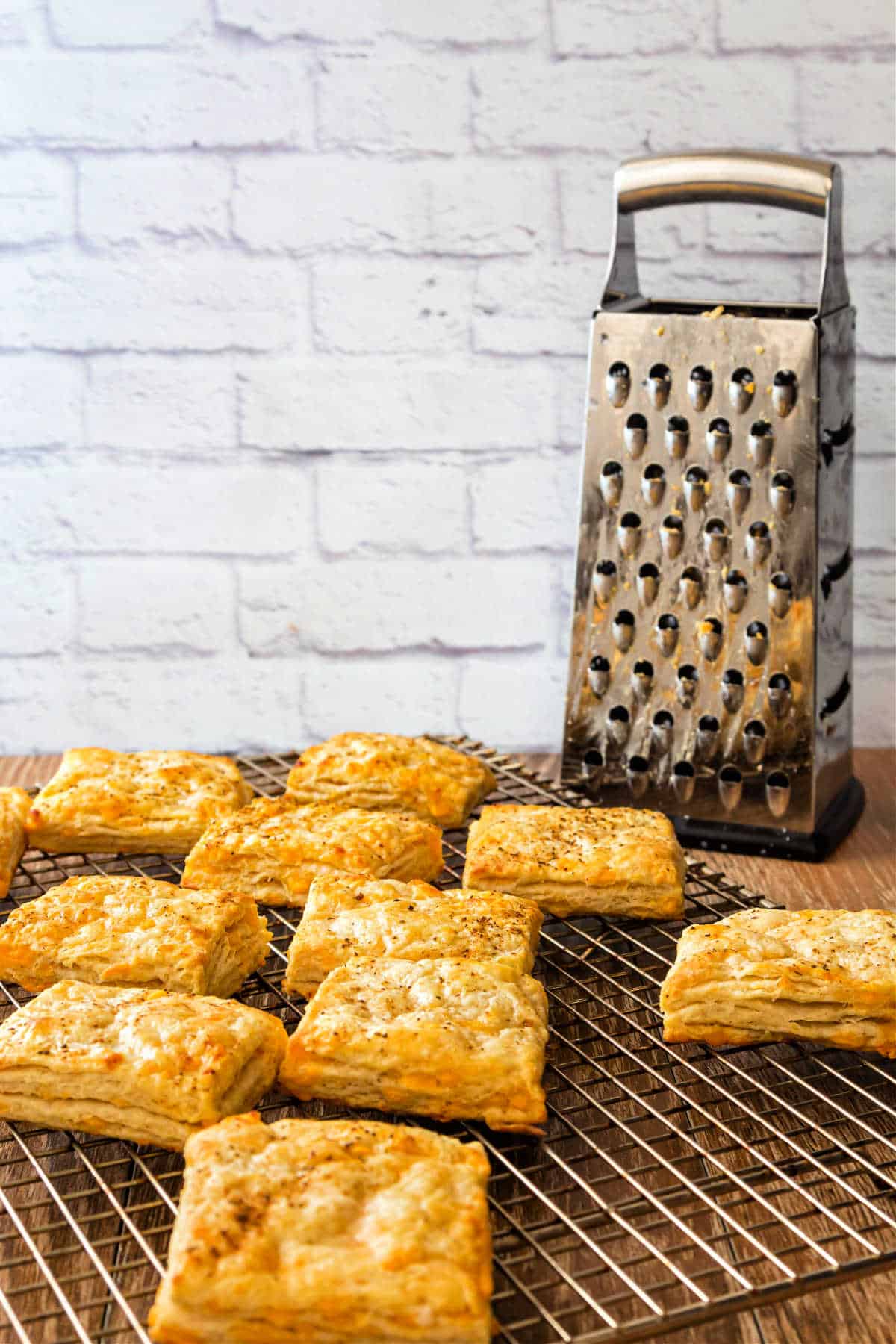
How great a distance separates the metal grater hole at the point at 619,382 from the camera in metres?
2.58

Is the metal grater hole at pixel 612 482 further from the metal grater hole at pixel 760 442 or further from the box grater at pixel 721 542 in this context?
the metal grater hole at pixel 760 442

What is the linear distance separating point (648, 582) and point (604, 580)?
0.27 ft

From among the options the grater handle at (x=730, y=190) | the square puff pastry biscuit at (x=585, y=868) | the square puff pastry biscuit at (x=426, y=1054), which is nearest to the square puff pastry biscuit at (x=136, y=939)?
the square puff pastry biscuit at (x=426, y=1054)

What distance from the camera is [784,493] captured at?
8.09 ft

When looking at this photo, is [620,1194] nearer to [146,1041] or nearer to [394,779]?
[146,1041]

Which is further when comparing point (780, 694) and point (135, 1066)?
point (780, 694)

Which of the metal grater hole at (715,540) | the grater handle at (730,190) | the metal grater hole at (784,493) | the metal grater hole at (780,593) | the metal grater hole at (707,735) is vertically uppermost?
the grater handle at (730,190)

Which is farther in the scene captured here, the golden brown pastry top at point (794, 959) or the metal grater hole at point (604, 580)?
the metal grater hole at point (604, 580)

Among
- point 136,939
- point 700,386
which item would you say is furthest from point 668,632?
point 136,939

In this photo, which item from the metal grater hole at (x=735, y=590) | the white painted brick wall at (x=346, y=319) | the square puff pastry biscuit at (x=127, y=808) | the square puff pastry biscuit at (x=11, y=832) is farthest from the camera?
the white painted brick wall at (x=346, y=319)

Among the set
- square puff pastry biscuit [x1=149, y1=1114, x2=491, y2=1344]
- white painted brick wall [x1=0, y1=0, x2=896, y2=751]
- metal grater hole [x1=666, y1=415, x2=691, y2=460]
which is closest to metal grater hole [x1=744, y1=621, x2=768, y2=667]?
metal grater hole [x1=666, y1=415, x2=691, y2=460]

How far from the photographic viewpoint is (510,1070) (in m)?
1.70

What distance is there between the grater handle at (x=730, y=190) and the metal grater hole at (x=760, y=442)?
0.21 metres

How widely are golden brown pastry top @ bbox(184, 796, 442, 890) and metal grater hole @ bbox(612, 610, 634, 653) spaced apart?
0.49 m
